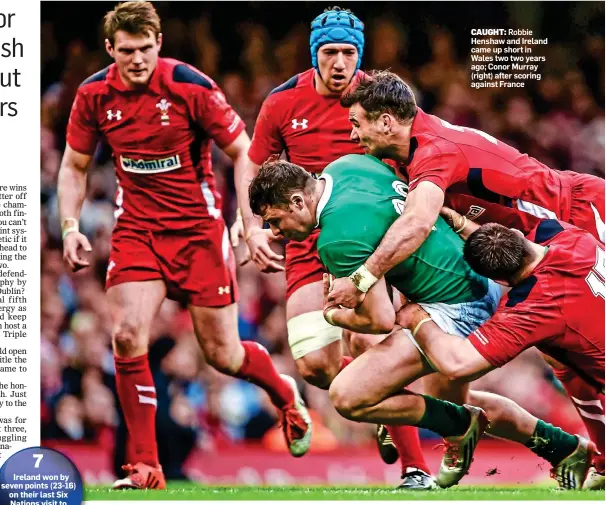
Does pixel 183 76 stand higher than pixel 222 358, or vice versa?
pixel 183 76

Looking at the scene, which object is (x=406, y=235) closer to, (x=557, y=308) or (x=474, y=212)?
(x=474, y=212)

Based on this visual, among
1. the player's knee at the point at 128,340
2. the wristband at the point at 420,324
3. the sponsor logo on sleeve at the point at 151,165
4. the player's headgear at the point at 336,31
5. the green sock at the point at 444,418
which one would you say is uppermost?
the player's headgear at the point at 336,31

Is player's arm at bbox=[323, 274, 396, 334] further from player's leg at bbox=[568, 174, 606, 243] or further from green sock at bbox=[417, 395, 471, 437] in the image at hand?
player's leg at bbox=[568, 174, 606, 243]

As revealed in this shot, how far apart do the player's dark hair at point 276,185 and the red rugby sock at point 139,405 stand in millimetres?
1728

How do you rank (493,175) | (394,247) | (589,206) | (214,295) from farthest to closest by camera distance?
(214,295), (589,206), (493,175), (394,247)

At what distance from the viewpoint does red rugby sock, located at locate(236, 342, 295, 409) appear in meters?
6.80

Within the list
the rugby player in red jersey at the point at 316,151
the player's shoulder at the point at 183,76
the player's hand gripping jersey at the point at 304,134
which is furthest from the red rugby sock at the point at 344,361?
the player's shoulder at the point at 183,76

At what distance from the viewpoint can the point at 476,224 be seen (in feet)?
18.9

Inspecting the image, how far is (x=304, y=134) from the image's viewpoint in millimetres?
6316

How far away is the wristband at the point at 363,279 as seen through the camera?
17.0 ft

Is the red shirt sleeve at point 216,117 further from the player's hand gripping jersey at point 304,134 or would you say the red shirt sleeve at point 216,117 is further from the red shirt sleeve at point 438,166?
the red shirt sleeve at point 438,166

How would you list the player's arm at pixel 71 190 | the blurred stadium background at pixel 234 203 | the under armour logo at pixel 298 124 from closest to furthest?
the under armour logo at pixel 298 124 < the player's arm at pixel 71 190 < the blurred stadium background at pixel 234 203

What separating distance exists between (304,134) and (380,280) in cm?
138

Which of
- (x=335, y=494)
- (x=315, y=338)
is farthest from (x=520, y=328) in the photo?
(x=335, y=494)
